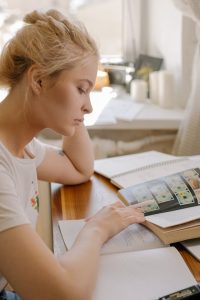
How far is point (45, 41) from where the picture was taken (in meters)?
0.91

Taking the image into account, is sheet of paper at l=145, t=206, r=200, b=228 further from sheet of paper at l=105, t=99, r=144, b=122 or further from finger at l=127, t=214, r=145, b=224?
sheet of paper at l=105, t=99, r=144, b=122

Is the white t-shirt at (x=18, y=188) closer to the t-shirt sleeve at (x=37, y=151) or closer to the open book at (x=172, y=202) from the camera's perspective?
the t-shirt sleeve at (x=37, y=151)

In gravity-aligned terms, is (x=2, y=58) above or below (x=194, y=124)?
above

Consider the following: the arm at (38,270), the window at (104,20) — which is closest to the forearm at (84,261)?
the arm at (38,270)

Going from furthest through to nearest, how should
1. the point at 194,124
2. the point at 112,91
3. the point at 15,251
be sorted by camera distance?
the point at 112,91 < the point at 194,124 < the point at 15,251

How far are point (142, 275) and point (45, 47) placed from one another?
48cm

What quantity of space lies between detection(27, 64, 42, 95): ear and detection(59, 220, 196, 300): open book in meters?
0.31

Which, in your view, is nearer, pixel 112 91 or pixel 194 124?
pixel 194 124

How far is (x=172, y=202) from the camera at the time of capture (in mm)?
1010

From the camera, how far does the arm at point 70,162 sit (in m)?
1.22

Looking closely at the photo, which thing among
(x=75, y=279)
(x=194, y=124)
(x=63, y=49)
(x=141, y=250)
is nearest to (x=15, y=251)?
(x=75, y=279)

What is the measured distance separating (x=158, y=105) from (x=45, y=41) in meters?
1.07

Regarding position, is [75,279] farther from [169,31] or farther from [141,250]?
[169,31]

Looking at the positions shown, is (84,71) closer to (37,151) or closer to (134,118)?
(37,151)
